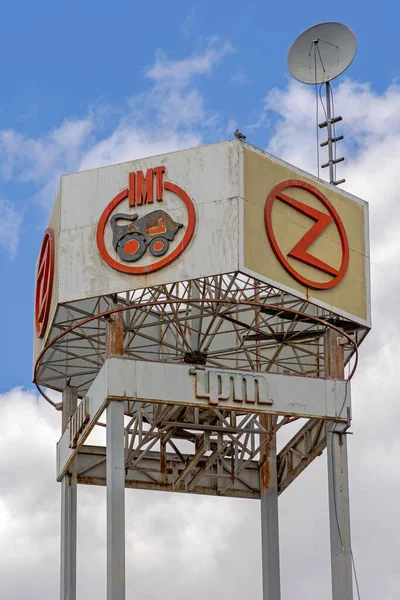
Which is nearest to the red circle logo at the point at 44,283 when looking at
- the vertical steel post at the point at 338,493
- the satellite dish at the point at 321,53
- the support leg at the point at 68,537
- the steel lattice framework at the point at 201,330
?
the steel lattice framework at the point at 201,330

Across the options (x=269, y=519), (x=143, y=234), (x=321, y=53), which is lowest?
(x=269, y=519)

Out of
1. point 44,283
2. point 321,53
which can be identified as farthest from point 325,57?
point 44,283

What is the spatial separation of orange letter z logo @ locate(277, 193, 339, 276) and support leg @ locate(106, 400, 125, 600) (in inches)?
298

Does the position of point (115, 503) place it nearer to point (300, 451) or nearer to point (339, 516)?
point (339, 516)

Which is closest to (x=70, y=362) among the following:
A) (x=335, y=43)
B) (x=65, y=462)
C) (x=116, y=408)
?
(x=65, y=462)

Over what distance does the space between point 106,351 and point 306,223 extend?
778 cm

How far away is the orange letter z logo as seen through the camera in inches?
2746

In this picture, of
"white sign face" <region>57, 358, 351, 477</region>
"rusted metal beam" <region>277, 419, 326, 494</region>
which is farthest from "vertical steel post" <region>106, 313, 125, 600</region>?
"rusted metal beam" <region>277, 419, 326, 494</region>

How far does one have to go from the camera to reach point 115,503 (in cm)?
6719

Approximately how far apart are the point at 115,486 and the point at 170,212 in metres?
8.95

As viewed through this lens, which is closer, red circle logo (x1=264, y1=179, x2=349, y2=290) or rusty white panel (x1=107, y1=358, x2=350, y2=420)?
rusty white panel (x1=107, y1=358, x2=350, y2=420)

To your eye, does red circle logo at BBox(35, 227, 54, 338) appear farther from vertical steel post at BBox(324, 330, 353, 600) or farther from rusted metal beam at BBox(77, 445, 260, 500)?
vertical steel post at BBox(324, 330, 353, 600)

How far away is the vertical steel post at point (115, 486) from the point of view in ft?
218

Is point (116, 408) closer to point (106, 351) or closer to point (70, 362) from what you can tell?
point (106, 351)
